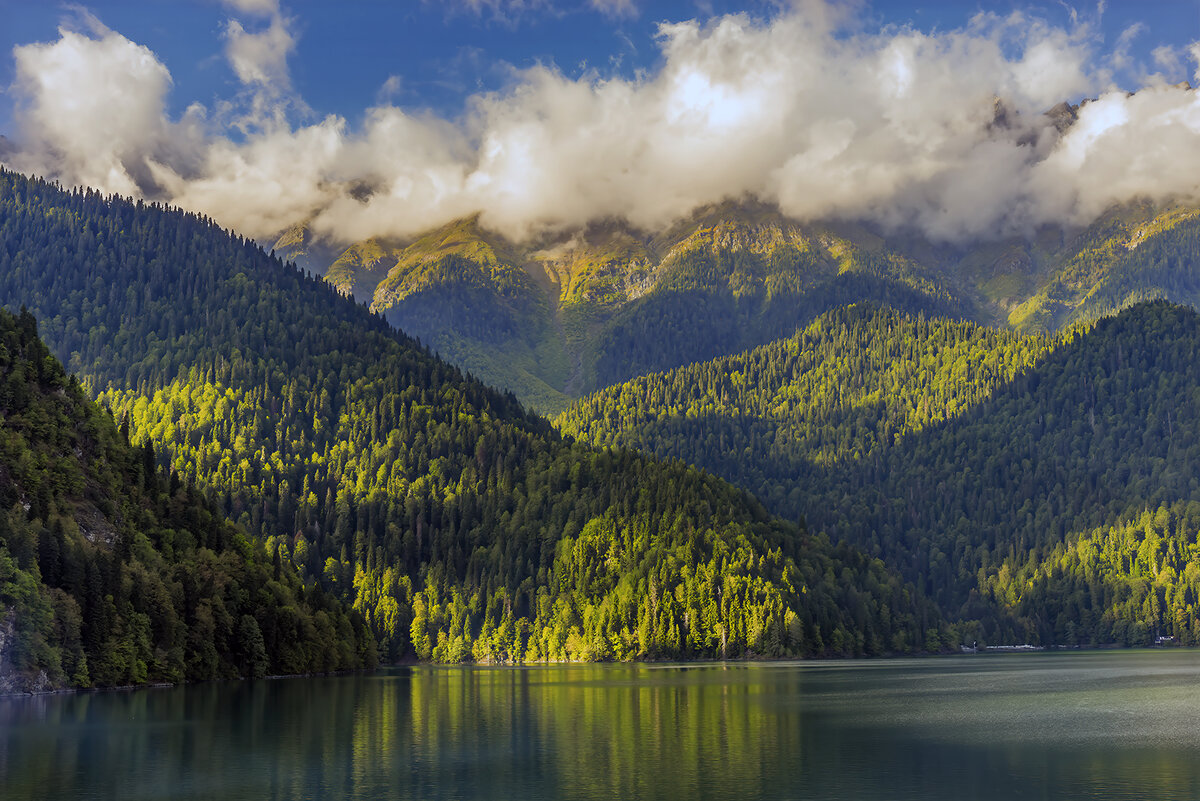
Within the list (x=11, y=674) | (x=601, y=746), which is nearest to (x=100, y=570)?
(x=11, y=674)

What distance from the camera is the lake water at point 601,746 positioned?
264 feet

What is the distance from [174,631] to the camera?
165 m

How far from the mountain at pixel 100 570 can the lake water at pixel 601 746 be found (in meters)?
6.88

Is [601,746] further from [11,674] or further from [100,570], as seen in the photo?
[100,570]

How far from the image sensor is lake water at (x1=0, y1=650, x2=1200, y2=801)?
80.4 metres

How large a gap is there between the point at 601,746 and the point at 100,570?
78869 mm

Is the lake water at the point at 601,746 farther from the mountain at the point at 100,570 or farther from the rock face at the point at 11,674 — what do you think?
the mountain at the point at 100,570

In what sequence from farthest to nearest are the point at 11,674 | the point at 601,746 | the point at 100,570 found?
the point at 100,570 < the point at 11,674 < the point at 601,746

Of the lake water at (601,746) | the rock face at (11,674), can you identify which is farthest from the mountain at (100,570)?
the lake water at (601,746)

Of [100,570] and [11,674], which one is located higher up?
[100,570]

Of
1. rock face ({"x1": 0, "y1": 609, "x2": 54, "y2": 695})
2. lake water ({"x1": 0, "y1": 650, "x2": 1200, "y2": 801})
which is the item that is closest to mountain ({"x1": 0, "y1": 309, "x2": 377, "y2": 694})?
rock face ({"x1": 0, "y1": 609, "x2": 54, "y2": 695})

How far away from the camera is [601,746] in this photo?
102 meters

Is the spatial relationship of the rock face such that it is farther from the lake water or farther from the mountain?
the lake water

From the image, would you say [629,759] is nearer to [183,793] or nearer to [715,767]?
[715,767]
